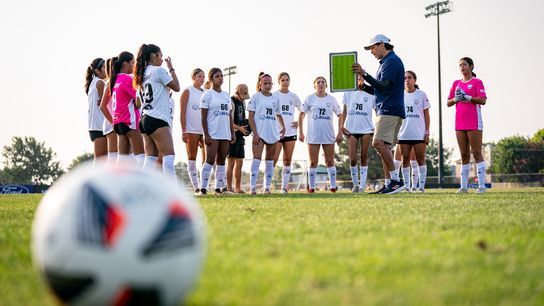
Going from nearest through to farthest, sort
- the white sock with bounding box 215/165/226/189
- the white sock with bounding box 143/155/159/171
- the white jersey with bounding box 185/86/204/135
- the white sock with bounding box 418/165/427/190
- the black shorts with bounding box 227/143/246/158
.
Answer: the white sock with bounding box 143/155/159/171 → the white sock with bounding box 215/165/226/189 → the white jersey with bounding box 185/86/204/135 → the black shorts with bounding box 227/143/246/158 → the white sock with bounding box 418/165/427/190

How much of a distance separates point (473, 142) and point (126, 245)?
37.5 ft

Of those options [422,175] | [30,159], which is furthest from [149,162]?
[30,159]

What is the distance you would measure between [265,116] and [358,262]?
1072cm

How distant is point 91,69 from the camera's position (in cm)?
1235

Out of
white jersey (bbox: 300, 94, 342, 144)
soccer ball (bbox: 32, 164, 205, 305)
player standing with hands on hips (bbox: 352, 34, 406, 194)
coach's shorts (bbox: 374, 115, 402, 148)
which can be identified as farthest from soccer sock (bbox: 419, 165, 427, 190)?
soccer ball (bbox: 32, 164, 205, 305)

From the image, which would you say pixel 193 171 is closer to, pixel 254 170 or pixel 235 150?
pixel 235 150

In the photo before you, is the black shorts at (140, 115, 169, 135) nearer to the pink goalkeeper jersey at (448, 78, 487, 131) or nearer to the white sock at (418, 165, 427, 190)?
the pink goalkeeper jersey at (448, 78, 487, 131)

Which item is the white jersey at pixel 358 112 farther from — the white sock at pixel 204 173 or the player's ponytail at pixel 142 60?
the player's ponytail at pixel 142 60

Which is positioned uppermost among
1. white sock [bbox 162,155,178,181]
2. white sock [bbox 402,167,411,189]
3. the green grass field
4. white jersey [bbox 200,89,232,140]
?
white jersey [bbox 200,89,232,140]

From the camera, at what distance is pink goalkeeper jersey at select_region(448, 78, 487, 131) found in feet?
41.9

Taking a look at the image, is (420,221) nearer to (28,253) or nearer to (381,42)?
(28,253)

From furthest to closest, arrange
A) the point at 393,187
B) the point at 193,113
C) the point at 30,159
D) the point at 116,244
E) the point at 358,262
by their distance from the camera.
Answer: the point at 30,159 → the point at 193,113 → the point at 393,187 → the point at 358,262 → the point at 116,244

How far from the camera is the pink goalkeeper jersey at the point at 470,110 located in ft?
41.9

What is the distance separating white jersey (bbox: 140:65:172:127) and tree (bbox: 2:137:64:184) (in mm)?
95658
